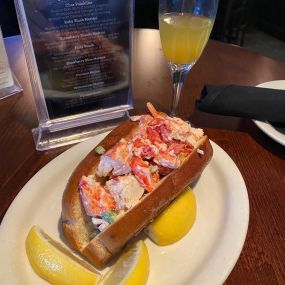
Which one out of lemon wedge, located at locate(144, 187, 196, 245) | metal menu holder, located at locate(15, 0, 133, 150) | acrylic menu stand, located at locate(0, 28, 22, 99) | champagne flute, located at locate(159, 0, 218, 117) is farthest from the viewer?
acrylic menu stand, located at locate(0, 28, 22, 99)

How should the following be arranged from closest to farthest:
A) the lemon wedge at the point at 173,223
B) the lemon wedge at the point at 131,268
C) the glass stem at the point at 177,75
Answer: the lemon wedge at the point at 131,268 < the lemon wedge at the point at 173,223 < the glass stem at the point at 177,75

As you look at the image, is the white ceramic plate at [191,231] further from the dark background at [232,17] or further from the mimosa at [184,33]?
the dark background at [232,17]

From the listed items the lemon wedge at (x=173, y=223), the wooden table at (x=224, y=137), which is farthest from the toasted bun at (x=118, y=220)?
the wooden table at (x=224, y=137)

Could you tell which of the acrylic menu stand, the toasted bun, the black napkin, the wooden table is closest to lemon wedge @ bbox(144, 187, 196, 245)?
the toasted bun

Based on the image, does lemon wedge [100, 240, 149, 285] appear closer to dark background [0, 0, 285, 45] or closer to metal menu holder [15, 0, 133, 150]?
metal menu holder [15, 0, 133, 150]

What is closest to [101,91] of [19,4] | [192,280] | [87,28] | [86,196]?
[87,28]

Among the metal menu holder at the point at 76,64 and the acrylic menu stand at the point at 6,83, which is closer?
the metal menu holder at the point at 76,64

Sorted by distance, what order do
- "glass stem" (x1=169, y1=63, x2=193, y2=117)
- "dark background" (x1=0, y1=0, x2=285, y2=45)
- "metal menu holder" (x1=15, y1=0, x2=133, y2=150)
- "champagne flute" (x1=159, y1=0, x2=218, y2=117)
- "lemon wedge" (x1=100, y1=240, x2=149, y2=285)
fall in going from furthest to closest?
1. "dark background" (x1=0, y1=0, x2=285, y2=45)
2. "glass stem" (x1=169, y1=63, x2=193, y2=117)
3. "champagne flute" (x1=159, y1=0, x2=218, y2=117)
4. "metal menu holder" (x1=15, y1=0, x2=133, y2=150)
5. "lemon wedge" (x1=100, y1=240, x2=149, y2=285)

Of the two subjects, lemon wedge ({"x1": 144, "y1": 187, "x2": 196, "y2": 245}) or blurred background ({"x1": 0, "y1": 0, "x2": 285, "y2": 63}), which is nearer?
lemon wedge ({"x1": 144, "y1": 187, "x2": 196, "y2": 245})
